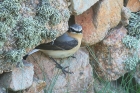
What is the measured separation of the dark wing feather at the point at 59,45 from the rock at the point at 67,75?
19cm

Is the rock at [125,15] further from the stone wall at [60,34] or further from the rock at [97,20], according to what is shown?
the rock at [97,20]

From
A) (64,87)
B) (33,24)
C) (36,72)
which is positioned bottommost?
(64,87)

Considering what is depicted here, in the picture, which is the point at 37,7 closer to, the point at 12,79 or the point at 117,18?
the point at 12,79

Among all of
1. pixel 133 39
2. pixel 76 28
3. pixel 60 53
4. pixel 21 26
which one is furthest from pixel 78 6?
pixel 133 39

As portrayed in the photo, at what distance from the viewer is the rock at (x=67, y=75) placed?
3.88 m

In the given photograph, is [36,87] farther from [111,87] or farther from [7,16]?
[111,87]

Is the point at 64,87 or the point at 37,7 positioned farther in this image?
the point at 64,87

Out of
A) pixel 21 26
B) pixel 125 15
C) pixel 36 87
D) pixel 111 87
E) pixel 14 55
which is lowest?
pixel 111 87

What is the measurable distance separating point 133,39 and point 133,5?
553 millimetres

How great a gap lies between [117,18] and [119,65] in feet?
2.04

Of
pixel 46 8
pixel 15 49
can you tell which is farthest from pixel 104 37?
pixel 15 49

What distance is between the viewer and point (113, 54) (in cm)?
452

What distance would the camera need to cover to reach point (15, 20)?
308 centimetres

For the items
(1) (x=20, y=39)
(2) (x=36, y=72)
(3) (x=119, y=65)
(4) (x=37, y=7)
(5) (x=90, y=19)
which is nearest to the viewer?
(1) (x=20, y=39)
